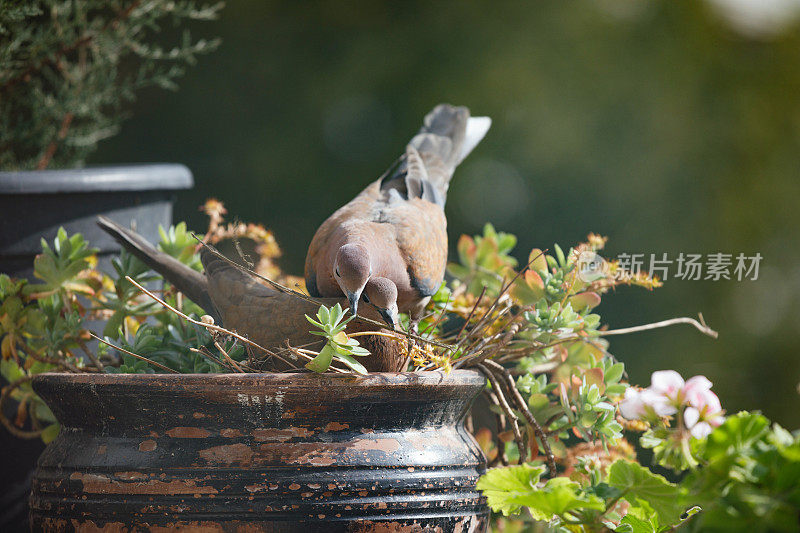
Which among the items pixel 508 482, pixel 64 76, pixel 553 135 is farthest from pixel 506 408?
pixel 553 135

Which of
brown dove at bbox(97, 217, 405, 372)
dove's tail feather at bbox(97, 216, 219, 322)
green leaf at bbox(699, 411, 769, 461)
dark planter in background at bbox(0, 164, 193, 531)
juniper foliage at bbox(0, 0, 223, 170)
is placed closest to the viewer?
green leaf at bbox(699, 411, 769, 461)

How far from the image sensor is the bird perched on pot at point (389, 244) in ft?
5.68

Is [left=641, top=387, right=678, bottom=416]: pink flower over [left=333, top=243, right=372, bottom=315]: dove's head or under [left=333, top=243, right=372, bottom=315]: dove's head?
over

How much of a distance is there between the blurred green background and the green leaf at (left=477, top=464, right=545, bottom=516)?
2.74 m

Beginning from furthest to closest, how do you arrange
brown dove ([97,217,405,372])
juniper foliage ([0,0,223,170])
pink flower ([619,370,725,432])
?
juniper foliage ([0,0,223,170]), brown dove ([97,217,405,372]), pink flower ([619,370,725,432])

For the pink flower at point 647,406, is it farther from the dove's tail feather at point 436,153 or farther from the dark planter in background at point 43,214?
the dark planter in background at point 43,214

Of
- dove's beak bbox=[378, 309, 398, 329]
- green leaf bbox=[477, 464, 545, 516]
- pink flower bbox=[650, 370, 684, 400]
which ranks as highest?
pink flower bbox=[650, 370, 684, 400]

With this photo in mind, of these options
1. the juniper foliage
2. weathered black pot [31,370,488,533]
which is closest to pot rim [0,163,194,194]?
the juniper foliage

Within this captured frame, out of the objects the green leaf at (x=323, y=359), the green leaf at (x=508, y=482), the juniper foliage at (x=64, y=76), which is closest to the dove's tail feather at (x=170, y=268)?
the green leaf at (x=323, y=359)

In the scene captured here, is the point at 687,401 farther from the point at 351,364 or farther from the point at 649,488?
the point at 351,364

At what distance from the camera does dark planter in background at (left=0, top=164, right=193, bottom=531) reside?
6.65 feet

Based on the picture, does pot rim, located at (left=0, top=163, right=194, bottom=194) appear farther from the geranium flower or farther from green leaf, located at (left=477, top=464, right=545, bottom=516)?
the geranium flower

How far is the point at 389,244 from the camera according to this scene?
75.2 inches

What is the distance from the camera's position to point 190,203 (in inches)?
147
